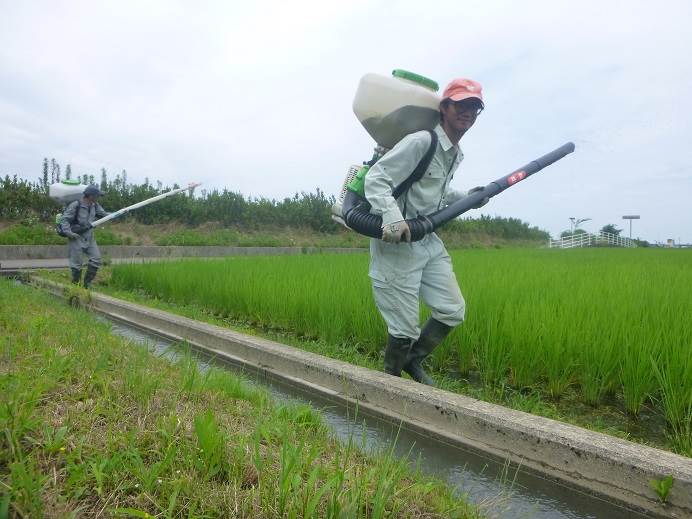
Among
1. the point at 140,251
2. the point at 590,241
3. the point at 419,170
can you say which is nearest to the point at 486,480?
the point at 419,170

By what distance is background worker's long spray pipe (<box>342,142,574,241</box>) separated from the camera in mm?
2531

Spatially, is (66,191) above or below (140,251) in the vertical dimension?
above

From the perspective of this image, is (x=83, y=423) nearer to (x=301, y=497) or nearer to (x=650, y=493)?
(x=301, y=497)

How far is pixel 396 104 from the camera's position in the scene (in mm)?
2531

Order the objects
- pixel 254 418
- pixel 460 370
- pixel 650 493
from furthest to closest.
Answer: pixel 460 370, pixel 254 418, pixel 650 493

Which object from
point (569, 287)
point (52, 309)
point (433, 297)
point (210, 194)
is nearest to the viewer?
point (433, 297)

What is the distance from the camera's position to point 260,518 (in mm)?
1244

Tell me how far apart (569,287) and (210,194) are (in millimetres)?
17548

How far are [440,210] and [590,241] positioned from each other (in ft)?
146

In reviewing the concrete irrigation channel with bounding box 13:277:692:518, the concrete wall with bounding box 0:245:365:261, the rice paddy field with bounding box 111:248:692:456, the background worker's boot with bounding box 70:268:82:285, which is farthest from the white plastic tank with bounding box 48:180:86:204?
the concrete irrigation channel with bounding box 13:277:692:518

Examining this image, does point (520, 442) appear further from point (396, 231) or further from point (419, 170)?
point (419, 170)

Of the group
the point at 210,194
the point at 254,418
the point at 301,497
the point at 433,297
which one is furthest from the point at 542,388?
the point at 210,194

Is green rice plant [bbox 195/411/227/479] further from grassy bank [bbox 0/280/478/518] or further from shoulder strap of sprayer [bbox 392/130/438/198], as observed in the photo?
shoulder strap of sprayer [bbox 392/130/438/198]

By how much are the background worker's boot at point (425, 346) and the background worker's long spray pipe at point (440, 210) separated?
53cm
